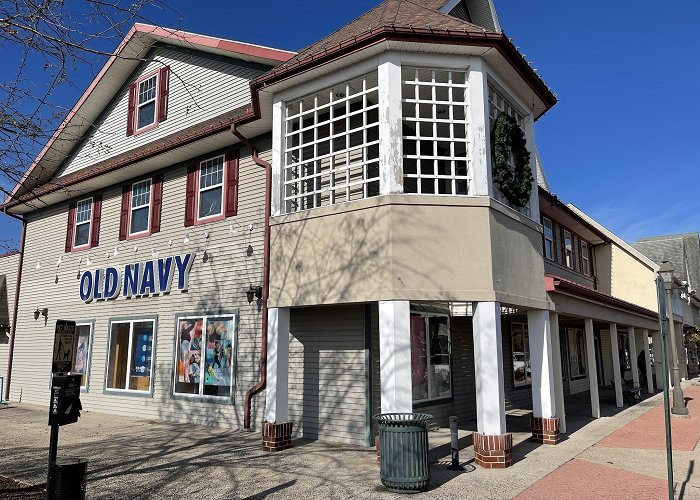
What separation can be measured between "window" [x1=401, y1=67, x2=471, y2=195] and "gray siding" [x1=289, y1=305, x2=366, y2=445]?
10.4 feet

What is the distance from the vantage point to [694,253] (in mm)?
44375

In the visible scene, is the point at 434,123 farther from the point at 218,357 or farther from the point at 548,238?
the point at 548,238

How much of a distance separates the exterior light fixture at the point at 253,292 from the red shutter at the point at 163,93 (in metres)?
6.66

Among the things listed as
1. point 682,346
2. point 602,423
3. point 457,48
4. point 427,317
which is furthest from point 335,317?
point 682,346

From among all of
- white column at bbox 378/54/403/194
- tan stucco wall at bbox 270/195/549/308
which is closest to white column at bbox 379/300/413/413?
tan stucco wall at bbox 270/195/549/308

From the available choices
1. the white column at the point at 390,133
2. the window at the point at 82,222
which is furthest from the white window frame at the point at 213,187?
the white column at the point at 390,133

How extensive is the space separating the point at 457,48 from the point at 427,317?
5.66 metres

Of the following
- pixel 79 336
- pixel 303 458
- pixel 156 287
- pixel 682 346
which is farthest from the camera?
pixel 682 346

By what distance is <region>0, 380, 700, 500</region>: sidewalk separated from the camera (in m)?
7.01

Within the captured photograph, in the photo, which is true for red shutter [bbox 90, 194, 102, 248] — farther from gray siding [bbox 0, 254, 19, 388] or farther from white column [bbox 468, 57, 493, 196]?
white column [bbox 468, 57, 493, 196]

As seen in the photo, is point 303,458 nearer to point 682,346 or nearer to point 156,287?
point 156,287

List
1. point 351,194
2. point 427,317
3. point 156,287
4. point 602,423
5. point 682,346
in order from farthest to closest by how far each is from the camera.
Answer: point 682,346
point 156,287
point 602,423
point 427,317
point 351,194

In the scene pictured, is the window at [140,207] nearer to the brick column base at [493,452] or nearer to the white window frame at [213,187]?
the white window frame at [213,187]

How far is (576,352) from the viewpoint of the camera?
2159 cm
